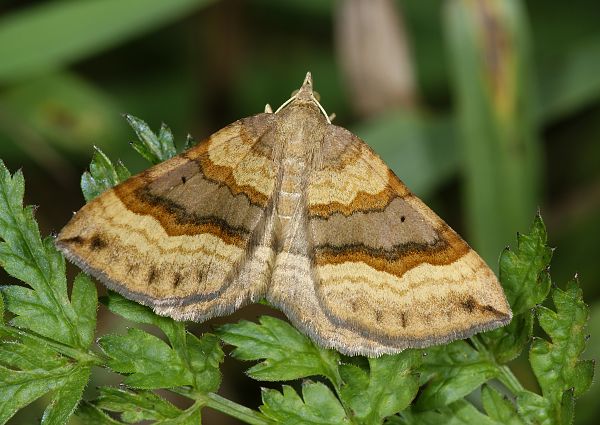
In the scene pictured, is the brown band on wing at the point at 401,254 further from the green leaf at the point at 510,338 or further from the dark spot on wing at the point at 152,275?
the dark spot on wing at the point at 152,275

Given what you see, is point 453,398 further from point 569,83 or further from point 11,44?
point 11,44

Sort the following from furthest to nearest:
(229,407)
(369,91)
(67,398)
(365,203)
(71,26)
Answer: (369,91), (71,26), (365,203), (229,407), (67,398)

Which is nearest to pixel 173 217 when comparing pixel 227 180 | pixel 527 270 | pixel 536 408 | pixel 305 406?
pixel 227 180

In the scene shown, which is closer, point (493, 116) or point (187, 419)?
point (187, 419)

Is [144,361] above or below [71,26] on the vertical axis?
below

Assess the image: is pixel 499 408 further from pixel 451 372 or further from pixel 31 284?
pixel 31 284

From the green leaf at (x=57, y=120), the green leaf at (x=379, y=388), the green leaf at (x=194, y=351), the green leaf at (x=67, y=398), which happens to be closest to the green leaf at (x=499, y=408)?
the green leaf at (x=379, y=388)

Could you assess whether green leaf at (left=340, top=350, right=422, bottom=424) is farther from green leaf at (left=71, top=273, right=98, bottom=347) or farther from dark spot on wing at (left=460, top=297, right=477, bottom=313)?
green leaf at (left=71, top=273, right=98, bottom=347)
